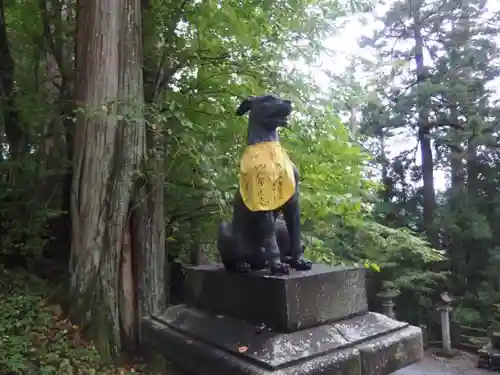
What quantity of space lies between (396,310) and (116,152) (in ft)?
31.7

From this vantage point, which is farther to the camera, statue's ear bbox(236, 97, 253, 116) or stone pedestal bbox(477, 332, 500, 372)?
stone pedestal bbox(477, 332, 500, 372)

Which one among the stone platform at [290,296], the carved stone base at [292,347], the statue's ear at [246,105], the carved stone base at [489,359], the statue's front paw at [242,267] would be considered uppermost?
the statue's ear at [246,105]

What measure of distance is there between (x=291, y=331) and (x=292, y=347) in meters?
0.10

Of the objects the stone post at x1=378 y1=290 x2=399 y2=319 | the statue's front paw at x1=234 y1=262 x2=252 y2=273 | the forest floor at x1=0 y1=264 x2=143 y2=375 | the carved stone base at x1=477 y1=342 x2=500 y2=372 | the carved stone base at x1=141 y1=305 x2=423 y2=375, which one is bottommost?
the carved stone base at x1=477 y1=342 x2=500 y2=372

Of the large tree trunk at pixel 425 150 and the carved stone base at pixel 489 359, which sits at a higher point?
the large tree trunk at pixel 425 150

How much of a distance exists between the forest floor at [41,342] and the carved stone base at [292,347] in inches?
86.6

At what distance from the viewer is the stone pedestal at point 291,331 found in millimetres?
1623

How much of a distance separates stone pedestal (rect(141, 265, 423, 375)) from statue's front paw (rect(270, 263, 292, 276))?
0.05 meters

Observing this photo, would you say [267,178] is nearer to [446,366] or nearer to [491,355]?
[491,355]

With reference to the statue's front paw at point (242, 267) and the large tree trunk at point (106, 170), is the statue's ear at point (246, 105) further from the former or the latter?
the large tree trunk at point (106, 170)

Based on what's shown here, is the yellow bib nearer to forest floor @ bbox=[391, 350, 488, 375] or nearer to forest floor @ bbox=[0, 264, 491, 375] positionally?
forest floor @ bbox=[0, 264, 491, 375]

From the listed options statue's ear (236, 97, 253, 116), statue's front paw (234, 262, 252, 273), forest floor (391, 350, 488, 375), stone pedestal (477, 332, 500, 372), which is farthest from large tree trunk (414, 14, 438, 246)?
statue's front paw (234, 262, 252, 273)

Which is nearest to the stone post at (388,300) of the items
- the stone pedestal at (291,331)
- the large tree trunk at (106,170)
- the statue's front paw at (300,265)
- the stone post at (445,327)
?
the stone post at (445,327)

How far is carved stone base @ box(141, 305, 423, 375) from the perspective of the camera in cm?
159
